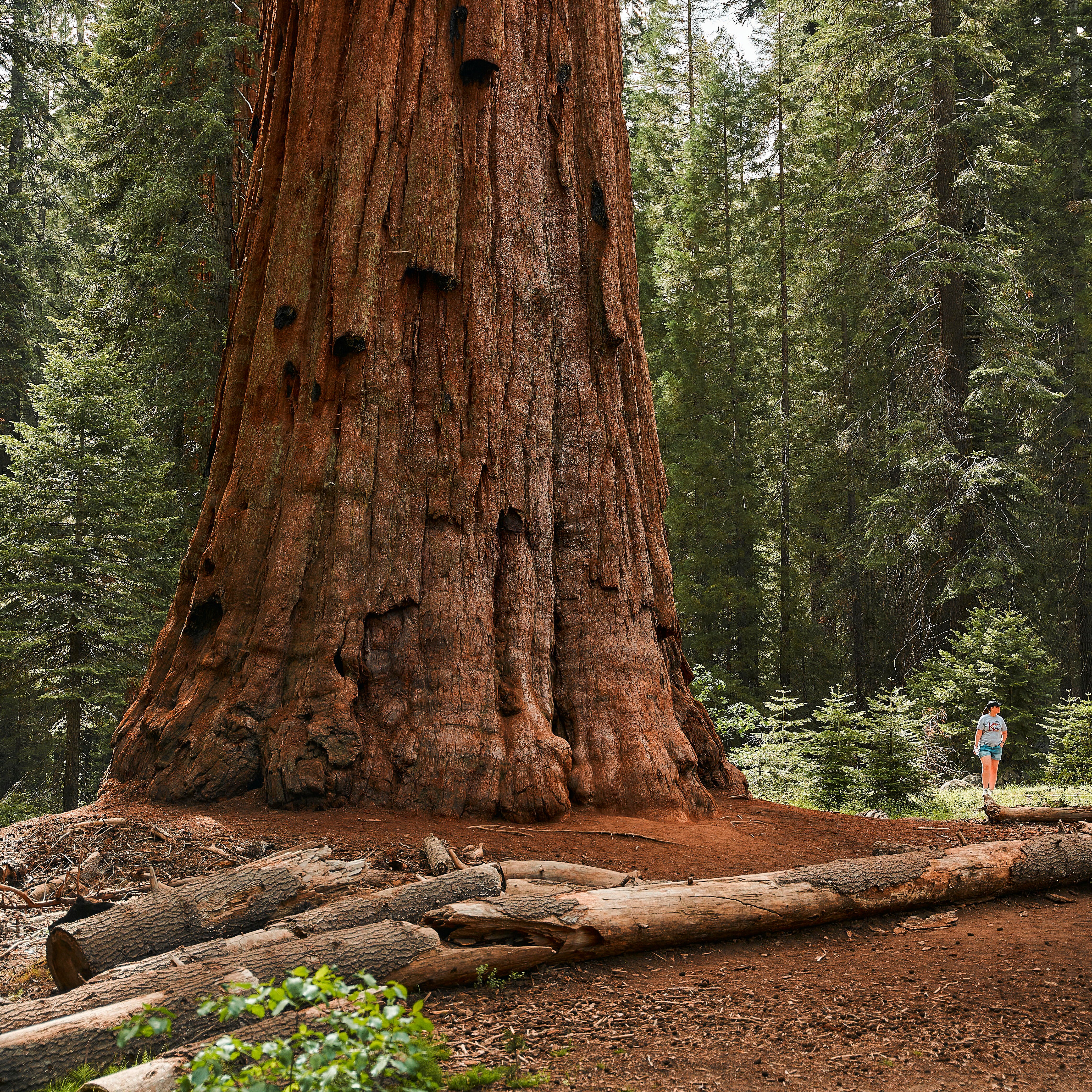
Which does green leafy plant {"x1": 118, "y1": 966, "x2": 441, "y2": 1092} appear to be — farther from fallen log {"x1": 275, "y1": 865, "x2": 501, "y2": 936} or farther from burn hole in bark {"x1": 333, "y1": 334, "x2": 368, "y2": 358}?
burn hole in bark {"x1": 333, "y1": 334, "x2": 368, "y2": 358}

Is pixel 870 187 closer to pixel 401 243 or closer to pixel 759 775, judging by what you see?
pixel 759 775

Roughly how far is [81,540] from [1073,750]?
14022 mm

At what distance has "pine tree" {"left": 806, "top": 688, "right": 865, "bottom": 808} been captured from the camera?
10.9 m

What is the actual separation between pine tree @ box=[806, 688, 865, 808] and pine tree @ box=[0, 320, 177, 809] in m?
9.18

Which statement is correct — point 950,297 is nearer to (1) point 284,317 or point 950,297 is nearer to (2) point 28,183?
(1) point 284,317

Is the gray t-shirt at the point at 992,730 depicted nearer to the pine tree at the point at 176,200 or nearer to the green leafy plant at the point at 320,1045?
the green leafy plant at the point at 320,1045

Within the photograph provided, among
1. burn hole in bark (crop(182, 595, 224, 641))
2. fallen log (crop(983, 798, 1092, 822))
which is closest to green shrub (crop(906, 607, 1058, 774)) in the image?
fallen log (crop(983, 798, 1092, 822))

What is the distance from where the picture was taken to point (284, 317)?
22.2 ft

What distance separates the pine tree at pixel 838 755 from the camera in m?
10.9

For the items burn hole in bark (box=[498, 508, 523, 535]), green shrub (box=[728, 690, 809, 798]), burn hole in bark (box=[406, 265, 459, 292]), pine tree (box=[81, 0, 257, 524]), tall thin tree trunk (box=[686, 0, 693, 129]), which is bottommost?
green shrub (box=[728, 690, 809, 798])

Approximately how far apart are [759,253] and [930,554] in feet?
38.1

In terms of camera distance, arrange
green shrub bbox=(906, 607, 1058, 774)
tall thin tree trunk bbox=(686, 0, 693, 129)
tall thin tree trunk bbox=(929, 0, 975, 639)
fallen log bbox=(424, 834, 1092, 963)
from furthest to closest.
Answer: tall thin tree trunk bbox=(686, 0, 693, 129), tall thin tree trunk bbox=(929, 0, 975, 639), green shrub bbox=(906, 607, 1058, 774), fallen log bbox=(424, 834, 1092, 963)

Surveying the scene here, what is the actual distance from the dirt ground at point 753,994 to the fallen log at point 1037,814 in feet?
5.96

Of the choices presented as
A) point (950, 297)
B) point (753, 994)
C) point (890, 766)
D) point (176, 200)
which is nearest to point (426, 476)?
point (753, 994)
